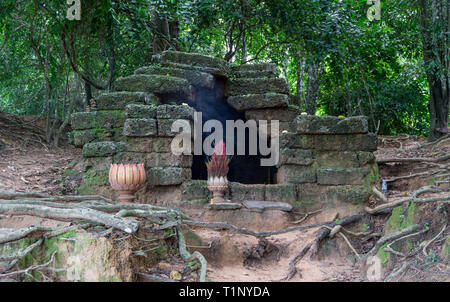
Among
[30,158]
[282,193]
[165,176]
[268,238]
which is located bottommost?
[268,238]

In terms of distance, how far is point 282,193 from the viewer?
4.96 metres

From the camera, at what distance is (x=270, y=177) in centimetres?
609

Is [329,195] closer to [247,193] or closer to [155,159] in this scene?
[247,193]

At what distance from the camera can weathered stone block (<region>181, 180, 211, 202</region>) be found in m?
4.84

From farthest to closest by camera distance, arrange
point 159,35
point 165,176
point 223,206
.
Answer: point 159,35 → point 165,176 → point 223,206

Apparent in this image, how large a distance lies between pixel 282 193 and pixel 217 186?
0.92m

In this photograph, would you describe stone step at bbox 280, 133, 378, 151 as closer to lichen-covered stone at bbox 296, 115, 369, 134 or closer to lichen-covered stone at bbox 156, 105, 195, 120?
lichen-covered stone at bbox 296, 115, 369, 134

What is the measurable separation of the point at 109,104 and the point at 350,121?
3311 mm

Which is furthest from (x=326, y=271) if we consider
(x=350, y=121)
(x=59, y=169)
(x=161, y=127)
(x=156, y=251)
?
(x=59, y=169)

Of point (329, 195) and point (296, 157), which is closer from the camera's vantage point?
point (329, 195)

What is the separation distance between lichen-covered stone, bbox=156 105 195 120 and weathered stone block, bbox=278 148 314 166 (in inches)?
54.9

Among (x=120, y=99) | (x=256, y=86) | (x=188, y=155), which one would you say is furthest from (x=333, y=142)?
(x=120, y=99)

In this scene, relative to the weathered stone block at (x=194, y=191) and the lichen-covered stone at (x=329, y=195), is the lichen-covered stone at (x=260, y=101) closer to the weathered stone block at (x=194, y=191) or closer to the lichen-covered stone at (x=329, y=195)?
the lichen-covered stone at (x=329, y=195)
